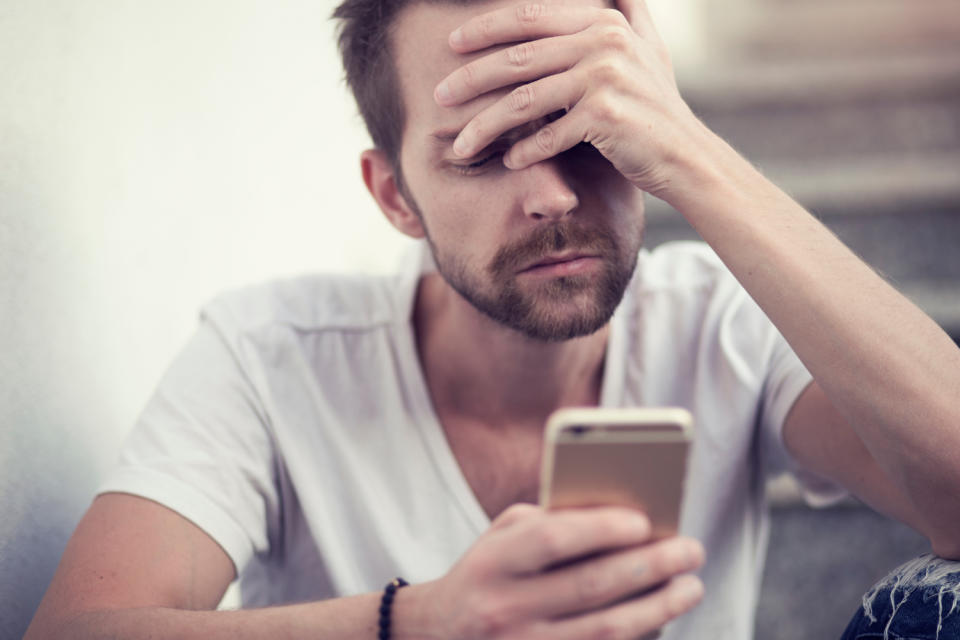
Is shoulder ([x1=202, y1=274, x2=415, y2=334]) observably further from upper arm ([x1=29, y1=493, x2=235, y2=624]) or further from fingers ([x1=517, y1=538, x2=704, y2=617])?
fingers ([x1=517, y1=538, x2=704, y2=617])

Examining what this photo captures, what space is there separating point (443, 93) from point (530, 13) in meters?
0.15

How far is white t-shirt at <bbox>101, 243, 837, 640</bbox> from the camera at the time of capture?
1220 millimetres

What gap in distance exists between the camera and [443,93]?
3.69ft

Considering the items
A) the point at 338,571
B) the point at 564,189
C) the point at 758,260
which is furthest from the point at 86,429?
the point at 758,260

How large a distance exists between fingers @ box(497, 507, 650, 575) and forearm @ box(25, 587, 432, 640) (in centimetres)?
23

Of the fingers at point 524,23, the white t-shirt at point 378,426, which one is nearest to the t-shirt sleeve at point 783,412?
the white t-shirt at point 378,426

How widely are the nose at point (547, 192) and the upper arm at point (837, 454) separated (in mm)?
444

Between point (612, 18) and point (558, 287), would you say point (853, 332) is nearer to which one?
point (558, 287)

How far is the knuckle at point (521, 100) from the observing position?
3.48 ft

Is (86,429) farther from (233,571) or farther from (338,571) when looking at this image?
(338,571)

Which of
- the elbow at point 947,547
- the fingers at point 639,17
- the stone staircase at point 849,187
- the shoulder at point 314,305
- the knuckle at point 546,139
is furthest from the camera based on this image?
the stone staircase at point 849,187

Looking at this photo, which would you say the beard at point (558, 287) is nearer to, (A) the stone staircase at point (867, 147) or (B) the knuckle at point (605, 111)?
(B) the knuckle at point (605, 111)

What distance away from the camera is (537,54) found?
3.51 feet

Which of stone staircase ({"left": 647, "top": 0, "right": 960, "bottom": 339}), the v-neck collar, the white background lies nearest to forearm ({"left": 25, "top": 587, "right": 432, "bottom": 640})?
the white background
